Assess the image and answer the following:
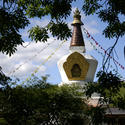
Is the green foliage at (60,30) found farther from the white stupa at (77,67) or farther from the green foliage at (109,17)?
the white stupa at (77,67)

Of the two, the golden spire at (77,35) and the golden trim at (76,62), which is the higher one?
the golden spire at (77,35)

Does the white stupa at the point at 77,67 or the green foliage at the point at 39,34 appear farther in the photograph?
the white stupa at the point at 77,67

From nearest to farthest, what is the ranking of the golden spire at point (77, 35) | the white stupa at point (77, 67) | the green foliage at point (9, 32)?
the green foliage at point (9, 32), the white stupa at point (77, 67), the golden spire at point (77, 35)

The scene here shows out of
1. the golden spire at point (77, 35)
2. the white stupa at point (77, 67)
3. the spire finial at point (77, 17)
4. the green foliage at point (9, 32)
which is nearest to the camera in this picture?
the green foliage at point (9, 32)

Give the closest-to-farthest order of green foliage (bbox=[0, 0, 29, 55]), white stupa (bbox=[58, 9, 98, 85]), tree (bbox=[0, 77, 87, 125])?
green foliage (bbox=[0, 0, 29, 55]), tree (bbox=[0, 77, 87, 125]), white stupa (bbox=[58, 9, 98, 85])

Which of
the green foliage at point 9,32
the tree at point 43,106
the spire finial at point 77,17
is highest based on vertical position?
the spire finial at point 77,17

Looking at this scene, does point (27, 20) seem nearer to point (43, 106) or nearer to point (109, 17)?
point (109, 17)

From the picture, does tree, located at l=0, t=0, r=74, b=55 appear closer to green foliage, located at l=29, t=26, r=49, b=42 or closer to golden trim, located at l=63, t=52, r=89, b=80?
green foliage, located at l=29, t=26, r=49, b=42

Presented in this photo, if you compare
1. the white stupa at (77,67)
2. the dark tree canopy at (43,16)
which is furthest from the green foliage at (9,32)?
the white stupa at (77,67)

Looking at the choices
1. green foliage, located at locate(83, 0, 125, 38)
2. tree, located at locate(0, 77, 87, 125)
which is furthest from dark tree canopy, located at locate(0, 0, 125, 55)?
tree, located at locate(0, 77, 87, 125)

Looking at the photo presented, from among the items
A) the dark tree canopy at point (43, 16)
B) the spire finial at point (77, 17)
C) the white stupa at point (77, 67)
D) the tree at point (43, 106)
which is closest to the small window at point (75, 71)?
the white stupa at point (77, 67)

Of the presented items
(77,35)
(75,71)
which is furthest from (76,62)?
(77,35)

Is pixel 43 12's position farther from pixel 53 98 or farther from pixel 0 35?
pixel 53 98

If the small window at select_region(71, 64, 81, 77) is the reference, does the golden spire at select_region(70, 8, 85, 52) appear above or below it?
above
